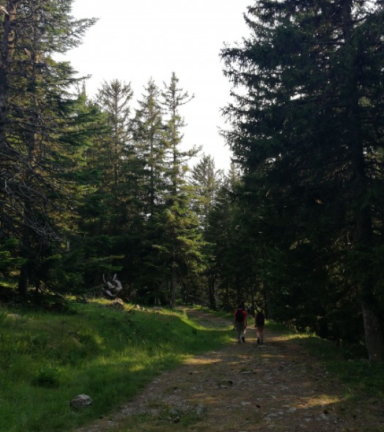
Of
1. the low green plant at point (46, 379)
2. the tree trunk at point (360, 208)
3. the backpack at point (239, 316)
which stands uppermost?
the tree trunk at point (360, 208)

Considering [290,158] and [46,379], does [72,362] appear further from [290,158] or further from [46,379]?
[290,158]

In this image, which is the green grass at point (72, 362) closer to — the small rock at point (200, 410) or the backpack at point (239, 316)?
the small rock at point (200, 410)

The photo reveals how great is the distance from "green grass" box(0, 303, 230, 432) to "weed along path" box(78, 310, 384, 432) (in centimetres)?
53

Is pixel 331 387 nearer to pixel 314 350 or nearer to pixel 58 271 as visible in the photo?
pixel 314 350

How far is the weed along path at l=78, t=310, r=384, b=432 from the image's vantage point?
5.96 metres

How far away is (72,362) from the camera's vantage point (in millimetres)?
9320

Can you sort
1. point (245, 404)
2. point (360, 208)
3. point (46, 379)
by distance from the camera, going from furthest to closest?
point (360, 208) < point (46, 379) < point (245, 404)

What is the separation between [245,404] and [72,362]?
16.1 ft

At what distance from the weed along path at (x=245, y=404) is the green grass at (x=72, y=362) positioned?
1.74 ft

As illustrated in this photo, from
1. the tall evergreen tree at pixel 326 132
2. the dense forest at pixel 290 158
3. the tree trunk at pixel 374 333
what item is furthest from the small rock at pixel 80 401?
the tree trunk at pixel 374 333

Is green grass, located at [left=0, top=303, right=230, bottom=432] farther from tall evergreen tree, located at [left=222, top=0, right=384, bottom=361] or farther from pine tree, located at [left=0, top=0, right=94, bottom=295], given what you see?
tall evergreen tree, located at [left=222, top=0, right=384, bottom=361]

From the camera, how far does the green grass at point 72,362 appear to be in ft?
21.1

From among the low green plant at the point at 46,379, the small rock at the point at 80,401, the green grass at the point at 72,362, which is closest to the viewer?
the green grass at the point at 72,362

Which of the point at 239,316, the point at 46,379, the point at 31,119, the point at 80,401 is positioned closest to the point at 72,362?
the point at 46,379
